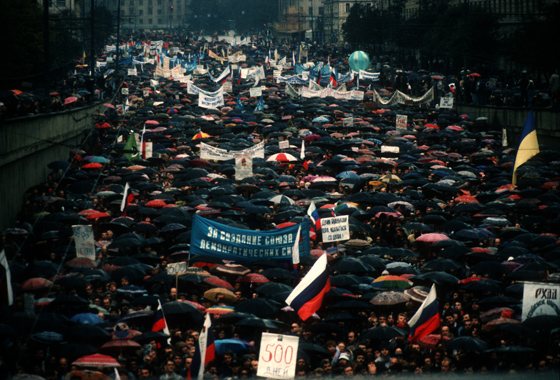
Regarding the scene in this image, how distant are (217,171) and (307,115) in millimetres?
14993

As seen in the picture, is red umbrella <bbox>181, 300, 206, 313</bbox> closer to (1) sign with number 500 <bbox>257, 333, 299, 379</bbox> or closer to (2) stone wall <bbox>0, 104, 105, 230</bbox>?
(1) sign with number 500 <bbox>257, 333, 299, 379</bbox>

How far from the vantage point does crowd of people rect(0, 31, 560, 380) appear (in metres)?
12.5

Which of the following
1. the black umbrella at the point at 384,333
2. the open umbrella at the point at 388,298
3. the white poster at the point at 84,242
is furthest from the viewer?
the white poster at the point at 84,242

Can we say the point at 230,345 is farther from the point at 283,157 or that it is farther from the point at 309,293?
the point at 283,157

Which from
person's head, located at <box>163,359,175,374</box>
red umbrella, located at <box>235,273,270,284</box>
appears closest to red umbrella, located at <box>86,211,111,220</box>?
red umbrella, located at <box>235,273,270,284</box>

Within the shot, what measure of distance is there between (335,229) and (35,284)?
5.88 metres

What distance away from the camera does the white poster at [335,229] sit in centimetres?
1747

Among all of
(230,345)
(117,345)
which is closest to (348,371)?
(230,345)

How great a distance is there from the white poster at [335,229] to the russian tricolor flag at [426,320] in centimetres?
453

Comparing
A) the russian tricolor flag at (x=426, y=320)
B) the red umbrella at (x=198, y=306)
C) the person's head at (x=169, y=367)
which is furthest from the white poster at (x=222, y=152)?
the person's head at (x=169, y=367)

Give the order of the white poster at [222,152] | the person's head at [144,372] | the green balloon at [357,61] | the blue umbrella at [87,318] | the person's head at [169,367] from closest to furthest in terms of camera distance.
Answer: the person's head at [169,367] < the person's head at [144,372] < the blue umbrella at [87,318] < the white poster at [222,152] < the green balloon at [357,61]

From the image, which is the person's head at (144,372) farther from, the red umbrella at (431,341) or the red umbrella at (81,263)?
the red umbrella at (81,263)

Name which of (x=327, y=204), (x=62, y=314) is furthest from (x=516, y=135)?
(x=62, y=314)

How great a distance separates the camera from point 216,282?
1553 cm
